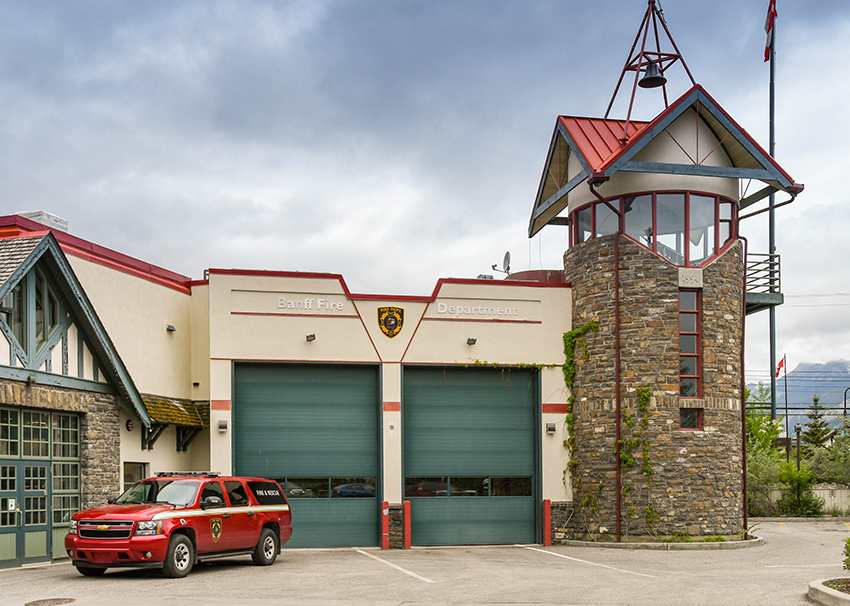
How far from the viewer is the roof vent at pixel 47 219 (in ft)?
69.0

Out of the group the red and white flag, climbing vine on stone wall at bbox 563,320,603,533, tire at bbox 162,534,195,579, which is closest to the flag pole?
the red and white flag

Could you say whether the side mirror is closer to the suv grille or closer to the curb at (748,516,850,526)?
the suv grille

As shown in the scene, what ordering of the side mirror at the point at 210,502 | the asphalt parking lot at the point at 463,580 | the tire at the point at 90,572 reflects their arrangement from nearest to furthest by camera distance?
the asphalt parking lot at the point at 463,580 < the tire at the point at 90,572 < the side mirror at the point at 210,502

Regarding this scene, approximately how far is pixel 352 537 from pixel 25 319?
10079mm

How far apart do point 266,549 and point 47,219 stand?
30.8 ft

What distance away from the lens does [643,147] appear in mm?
23656

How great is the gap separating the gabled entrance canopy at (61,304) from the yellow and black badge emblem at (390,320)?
6.63m

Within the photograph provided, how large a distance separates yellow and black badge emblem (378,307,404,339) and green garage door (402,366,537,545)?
3.88 feet

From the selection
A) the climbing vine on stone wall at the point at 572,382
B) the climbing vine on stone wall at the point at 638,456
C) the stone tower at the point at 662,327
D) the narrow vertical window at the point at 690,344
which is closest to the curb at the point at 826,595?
the climbing vine on stone wall at the point at 638,456

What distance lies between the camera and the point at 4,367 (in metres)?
16.7

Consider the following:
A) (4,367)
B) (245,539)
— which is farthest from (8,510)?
(245,539)

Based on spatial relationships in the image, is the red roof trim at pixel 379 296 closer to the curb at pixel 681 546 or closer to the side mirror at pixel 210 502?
the curb at pixel 681 546

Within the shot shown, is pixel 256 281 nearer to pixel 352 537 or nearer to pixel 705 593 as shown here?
pixel 352 537

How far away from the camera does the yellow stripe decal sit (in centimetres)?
1539
